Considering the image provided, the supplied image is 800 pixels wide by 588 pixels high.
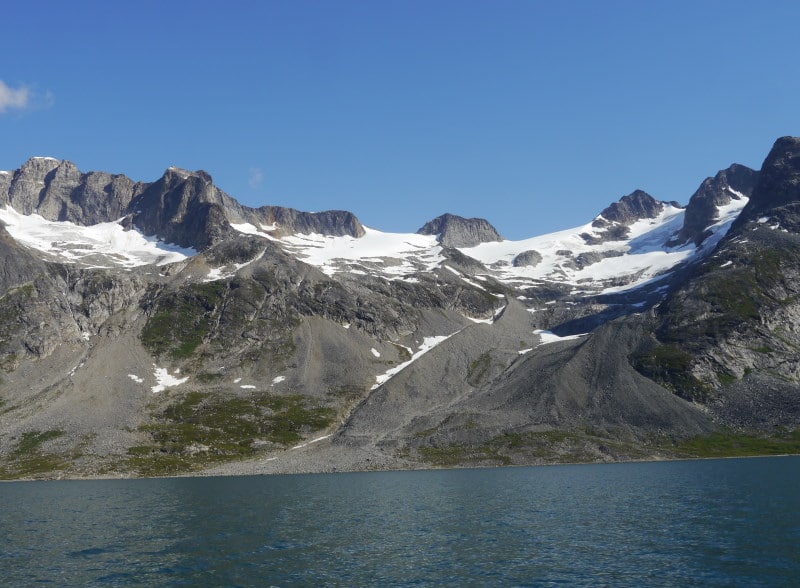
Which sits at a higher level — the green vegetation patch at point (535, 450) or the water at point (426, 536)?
the water at point (426, 536)

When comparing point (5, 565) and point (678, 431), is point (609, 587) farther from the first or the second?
point (678, 431)

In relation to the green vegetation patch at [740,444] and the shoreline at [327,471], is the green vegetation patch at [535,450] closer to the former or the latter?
the shoreline at [327,471]

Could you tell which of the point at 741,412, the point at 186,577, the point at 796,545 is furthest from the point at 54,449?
the point at 741,412

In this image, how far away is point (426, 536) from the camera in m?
65.0

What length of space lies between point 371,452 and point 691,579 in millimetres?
148196

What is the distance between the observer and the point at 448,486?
118 metres

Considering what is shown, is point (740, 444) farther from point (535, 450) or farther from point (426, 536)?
point (426, 536)

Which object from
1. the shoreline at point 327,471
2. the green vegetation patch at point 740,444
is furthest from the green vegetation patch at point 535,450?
the green vegetation patch at point 740,444

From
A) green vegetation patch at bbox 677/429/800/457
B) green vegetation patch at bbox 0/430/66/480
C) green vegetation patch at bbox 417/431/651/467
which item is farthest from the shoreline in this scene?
green vegetation patch at bbox 0/430/66/480

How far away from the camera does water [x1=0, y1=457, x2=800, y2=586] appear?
47781 millimetres

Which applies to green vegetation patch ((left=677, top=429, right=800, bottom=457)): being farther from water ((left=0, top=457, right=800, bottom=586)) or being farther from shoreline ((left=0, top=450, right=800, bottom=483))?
water ((left=0, top=457, right=800, bottom=586))

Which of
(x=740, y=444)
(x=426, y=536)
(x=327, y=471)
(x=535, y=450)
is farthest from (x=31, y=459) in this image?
(x=740, y=444)

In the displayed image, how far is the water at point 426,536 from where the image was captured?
47781 mm

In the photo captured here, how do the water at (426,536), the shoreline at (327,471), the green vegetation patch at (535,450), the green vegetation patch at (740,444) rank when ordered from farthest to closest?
1. the green vegetation patch at (535,450)
2. the green vegetation patch at (740,444)
3. the shoreline at (327,471)
4. the water at (426,536)
